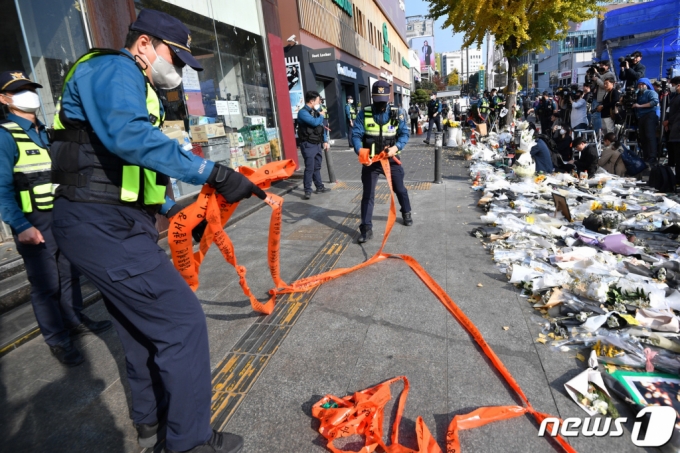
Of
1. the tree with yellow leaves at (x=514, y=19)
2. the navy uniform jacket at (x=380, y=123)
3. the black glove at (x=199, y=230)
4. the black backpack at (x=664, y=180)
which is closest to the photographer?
the black glove at (x=199, y=230)

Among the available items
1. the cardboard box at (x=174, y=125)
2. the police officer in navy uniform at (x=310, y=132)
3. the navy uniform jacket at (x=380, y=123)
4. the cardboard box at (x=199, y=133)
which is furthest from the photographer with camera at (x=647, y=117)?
the cardboard box at (x=174, y=125)

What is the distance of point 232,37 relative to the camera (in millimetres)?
9102

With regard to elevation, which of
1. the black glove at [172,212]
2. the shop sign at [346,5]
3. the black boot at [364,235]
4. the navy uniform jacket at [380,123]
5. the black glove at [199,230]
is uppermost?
the shop sign at [346,5]

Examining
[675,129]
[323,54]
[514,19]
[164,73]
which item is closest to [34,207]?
[164,73]

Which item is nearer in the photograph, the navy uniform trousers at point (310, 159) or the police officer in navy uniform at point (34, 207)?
the police officer in navy uniform at point (34, 207)

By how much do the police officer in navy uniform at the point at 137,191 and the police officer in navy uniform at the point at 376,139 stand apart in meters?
3.59

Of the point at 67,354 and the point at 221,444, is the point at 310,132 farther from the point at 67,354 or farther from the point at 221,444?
the point at 221,444

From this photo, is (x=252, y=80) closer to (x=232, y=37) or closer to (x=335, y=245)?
(x=232, y=37)

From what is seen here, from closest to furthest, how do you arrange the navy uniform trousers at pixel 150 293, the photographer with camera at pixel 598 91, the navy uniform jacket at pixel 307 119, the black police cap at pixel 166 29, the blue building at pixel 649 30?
the navy uniform trousers at pixel 150 293
the black police cap at pixel 166 29
the navy uniform jacket at pixel 307 119
the photographer with camera at pixel 598 91
the blue building at pixel 649 30

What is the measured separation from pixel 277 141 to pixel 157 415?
8852mm

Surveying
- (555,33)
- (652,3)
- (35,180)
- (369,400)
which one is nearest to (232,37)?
(35,180)

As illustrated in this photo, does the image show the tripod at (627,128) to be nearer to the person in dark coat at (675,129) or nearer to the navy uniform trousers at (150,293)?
the person in dark coat at (675,129)

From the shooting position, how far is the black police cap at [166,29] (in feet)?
6.49

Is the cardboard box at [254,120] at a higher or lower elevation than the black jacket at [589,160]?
higher
